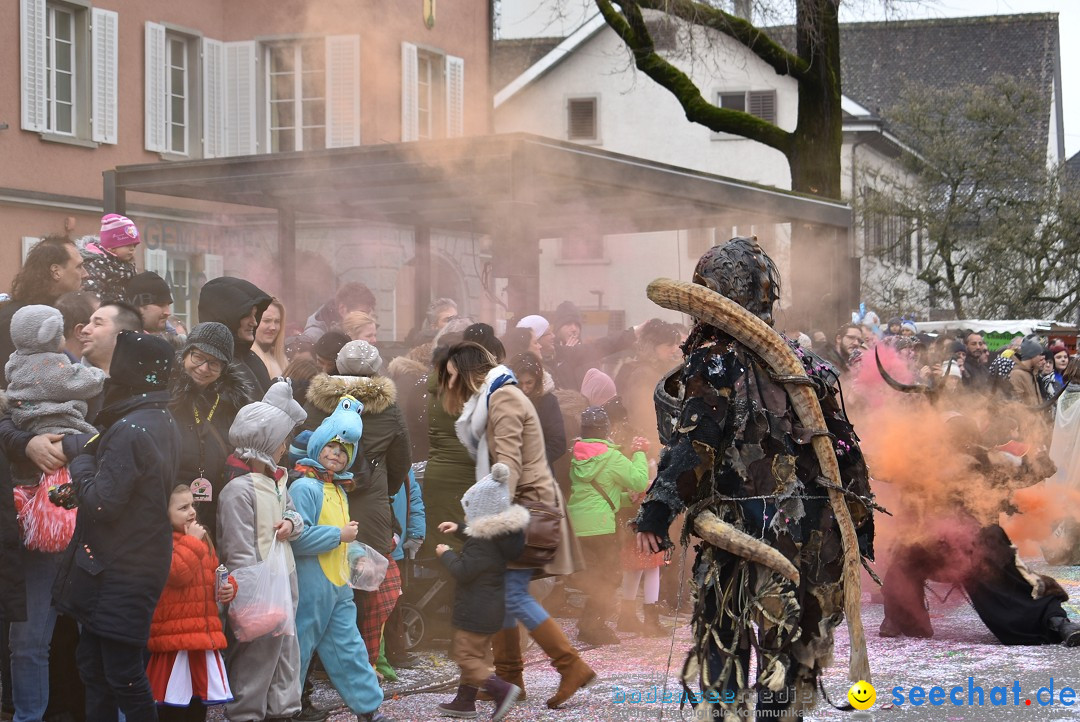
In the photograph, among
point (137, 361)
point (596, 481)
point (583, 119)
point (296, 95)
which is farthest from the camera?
point (583, 119)

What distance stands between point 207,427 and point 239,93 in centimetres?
1349

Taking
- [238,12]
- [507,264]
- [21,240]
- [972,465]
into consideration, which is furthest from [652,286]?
[238,12]

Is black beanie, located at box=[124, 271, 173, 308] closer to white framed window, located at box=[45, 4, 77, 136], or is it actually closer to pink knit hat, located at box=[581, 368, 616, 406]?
pink knit hat, located at box=[581, 368, 616, 406]

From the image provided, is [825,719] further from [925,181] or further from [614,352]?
[925,181]

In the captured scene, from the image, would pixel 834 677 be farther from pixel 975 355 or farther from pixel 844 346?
pixel 975 355

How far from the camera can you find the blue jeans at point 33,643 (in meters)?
5.57

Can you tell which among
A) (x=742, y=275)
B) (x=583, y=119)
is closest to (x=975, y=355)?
(x=742, y=275)

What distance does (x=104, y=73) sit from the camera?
1664cm

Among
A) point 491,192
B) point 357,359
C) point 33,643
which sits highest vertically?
point 491,192

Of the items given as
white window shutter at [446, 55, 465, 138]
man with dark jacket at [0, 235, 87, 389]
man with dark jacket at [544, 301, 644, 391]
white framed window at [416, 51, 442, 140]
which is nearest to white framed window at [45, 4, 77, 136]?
white framed window at [416, 51, 442, 140]

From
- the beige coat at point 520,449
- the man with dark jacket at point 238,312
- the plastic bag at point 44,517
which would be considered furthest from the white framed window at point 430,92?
the plastic bag at point 44,517

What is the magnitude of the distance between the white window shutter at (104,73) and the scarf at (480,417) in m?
11.8

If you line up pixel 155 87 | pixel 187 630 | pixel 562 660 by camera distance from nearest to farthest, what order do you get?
1. pixel 187 630
2. pixel 562 660
3. pixel 155 87

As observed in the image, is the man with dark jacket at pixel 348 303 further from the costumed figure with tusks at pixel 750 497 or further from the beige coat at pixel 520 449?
the costumed figure with tusks at pixel 750 497
